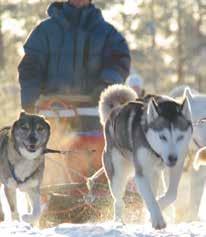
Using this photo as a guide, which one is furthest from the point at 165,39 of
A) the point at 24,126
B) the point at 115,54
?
the point at 24,126

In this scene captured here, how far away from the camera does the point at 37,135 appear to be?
7.73 m

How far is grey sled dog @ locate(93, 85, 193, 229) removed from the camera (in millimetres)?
6473

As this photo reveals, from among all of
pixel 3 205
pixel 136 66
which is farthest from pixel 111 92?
pixel 136 66

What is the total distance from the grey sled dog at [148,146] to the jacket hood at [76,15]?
58.8 inches

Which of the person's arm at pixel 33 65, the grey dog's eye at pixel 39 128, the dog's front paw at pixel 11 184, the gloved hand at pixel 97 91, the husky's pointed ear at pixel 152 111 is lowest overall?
the dog's front paw at pixel 11 184

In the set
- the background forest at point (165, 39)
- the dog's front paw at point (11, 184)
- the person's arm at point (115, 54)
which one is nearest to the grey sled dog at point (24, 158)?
the dog's front paw at point (11, 184)

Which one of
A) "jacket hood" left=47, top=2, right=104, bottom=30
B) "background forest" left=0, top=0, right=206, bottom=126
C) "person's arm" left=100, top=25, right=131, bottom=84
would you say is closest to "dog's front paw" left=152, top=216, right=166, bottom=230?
"person's arm" left=100, top=25, right=131, bottom=84

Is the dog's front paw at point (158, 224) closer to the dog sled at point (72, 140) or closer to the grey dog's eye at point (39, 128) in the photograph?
the grey dog's eye at point (39, 128)

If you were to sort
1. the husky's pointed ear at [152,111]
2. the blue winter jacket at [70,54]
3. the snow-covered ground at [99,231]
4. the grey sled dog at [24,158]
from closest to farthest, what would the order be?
1. the snow-covered ground at [99,231]
2. the husky's pointed ear at [152,111]
3. the grey sled dog at [24,158]
4. the blue winter jacket at [70,54]

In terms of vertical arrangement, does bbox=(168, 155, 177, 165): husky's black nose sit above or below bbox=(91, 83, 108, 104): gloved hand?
below

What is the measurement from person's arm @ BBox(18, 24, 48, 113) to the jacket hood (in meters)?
0.20

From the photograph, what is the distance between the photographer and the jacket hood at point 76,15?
877 cm

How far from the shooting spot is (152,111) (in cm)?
661

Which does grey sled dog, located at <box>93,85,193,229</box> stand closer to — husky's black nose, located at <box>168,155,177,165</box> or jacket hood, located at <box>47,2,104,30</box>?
husky's black nose, located at <box>168,155,177,165</box>
